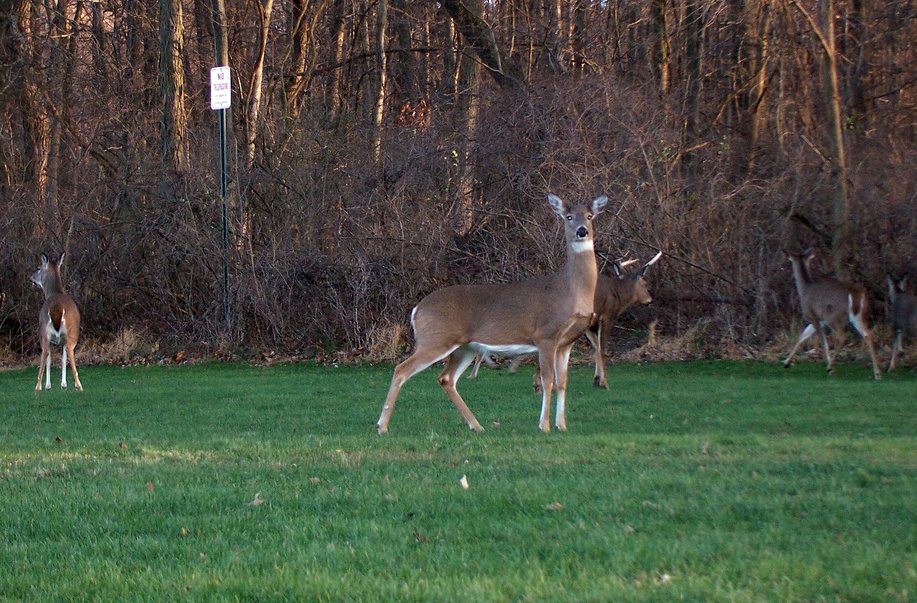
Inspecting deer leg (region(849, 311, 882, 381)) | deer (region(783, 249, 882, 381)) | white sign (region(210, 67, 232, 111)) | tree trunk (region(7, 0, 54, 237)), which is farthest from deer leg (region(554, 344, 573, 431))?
tree trunk (region(7, 0, 54, 237))

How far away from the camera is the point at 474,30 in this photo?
87.8 feet

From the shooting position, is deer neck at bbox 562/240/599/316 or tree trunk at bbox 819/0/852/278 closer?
deer neck at bbox 562/240/599/316

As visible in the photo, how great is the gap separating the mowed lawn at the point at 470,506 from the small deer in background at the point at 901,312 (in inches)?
198

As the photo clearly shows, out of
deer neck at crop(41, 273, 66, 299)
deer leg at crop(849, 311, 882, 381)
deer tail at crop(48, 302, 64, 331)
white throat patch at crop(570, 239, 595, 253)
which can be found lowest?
deer leg at crop(849, 311, 882, 381)

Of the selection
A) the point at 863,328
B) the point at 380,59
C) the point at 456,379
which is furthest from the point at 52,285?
the point at 380,59

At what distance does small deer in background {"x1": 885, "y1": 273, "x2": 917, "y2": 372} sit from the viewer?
17.5 m

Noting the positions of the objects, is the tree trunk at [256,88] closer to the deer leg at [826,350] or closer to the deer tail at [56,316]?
the deer tail at [56,316]

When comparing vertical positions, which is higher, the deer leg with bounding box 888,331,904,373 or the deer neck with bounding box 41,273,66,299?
the deer neck with bounding box 41,273,66,299

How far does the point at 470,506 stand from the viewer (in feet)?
22.9

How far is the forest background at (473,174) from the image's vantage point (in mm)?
21031

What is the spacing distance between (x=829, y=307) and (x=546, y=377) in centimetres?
828

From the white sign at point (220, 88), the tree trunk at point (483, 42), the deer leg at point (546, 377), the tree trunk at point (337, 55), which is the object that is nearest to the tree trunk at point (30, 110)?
the white sign at point (220, 88)

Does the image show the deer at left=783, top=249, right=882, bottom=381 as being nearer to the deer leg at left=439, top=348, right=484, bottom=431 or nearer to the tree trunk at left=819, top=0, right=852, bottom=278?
the tree trunk at left=819, top=0, right=852, bottom=278

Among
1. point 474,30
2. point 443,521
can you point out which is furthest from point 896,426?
point 474,30
